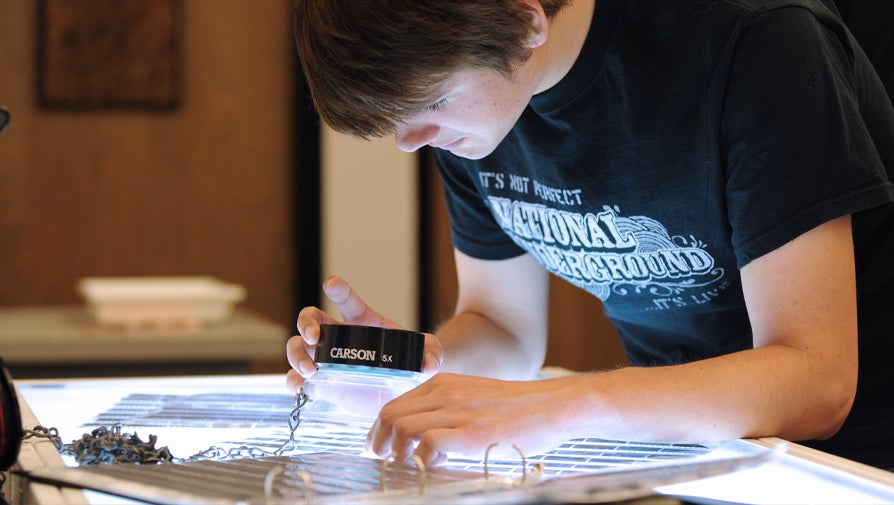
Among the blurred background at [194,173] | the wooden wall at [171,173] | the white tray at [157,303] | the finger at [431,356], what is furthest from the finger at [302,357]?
the wooden wall at [171,173]

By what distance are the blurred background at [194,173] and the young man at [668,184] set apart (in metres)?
2.05

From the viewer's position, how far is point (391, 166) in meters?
3.30

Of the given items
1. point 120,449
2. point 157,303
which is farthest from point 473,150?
point 157,303

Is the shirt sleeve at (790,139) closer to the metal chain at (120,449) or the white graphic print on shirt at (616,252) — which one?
the white graphic print on shirt at (616,252)

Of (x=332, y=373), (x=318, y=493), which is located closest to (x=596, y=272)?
(x=332, y=373)

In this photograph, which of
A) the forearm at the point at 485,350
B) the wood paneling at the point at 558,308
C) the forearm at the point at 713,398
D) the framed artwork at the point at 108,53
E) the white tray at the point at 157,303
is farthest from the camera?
the wood paneling at the point at 558,308

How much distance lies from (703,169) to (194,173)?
2.53 meters

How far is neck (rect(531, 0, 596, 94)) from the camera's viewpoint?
112cm

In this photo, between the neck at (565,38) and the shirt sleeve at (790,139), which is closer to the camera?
the shirt sleeve at (790,139)

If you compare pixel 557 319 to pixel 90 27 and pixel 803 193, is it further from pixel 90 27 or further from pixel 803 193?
pixel 803 193

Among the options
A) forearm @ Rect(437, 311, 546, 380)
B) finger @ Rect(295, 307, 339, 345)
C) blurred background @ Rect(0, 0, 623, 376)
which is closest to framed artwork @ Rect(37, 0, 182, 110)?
blurred background @ Rect(0, 0, 623, 376)

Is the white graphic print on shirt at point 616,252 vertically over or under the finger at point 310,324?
over

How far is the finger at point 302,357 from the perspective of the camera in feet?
3.53

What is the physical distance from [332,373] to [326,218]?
2.36 m
